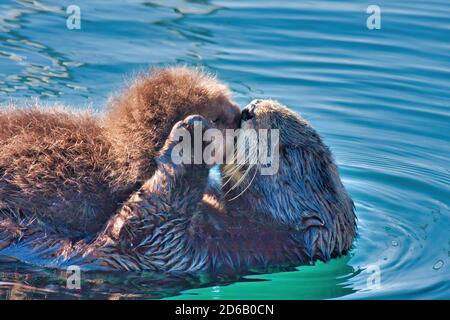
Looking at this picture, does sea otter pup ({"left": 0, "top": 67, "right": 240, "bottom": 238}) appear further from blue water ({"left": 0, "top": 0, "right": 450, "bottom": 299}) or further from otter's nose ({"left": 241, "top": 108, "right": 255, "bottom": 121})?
blue water ({"left": 0, "top": 0, "right": 450, "bottom": 299})

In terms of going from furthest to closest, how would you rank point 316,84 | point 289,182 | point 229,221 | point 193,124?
point 316,84 < point 289,182 < point 229,221 < point 193,124

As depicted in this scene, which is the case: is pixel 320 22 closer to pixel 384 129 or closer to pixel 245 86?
pixel 245 86

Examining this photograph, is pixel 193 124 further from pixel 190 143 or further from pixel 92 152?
pixel 92 152

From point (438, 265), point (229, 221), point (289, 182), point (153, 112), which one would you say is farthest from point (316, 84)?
point (153, 112)

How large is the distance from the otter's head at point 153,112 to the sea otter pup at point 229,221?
14 centimetres

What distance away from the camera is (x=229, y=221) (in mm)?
5539

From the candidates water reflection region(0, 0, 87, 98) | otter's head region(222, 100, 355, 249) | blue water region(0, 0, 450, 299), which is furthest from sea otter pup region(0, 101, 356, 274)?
water reflection region(0, 0, 87, 98)

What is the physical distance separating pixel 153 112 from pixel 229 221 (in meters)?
0.80

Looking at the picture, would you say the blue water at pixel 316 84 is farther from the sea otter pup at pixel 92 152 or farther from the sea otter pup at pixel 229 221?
the sea otter pup at pixel 92 152

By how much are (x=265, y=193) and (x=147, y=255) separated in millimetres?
852

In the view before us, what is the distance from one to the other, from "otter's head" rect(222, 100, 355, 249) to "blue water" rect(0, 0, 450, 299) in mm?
332

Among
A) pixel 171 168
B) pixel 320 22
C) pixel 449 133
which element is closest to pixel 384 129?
pixel 449 133

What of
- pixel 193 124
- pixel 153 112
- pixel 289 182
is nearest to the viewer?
pixel 193 124

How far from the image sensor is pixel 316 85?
8.56m
